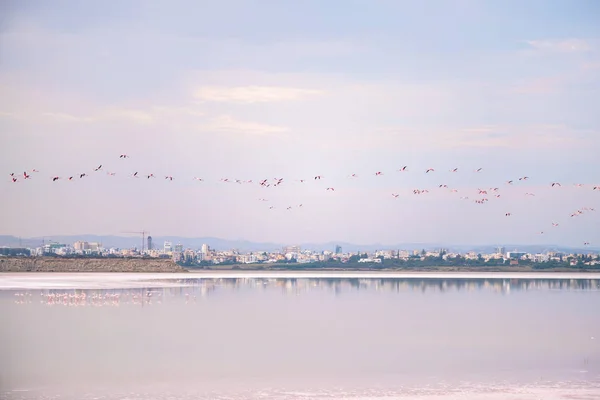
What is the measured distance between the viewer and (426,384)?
20.8 metres

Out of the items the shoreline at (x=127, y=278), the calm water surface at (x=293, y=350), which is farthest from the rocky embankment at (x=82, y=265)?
the calm water surface at (x=293, y=350)

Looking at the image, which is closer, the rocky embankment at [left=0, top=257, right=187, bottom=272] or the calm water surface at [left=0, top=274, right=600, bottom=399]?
the calm water surface at [left=0, top=274, right=600, bottom=399]

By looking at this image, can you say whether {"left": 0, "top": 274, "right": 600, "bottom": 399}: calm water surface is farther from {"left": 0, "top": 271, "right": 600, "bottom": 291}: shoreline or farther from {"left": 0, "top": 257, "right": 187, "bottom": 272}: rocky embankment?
{"left": 0, "top": 257, "right": 187, "bottom": 272}: rocky embankment

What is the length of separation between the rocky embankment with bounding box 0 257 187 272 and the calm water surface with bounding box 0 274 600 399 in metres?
58.4

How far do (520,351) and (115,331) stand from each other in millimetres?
14181

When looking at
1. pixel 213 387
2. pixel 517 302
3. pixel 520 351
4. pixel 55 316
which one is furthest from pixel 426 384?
pixel 517 302

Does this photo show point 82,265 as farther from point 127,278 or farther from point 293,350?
point 293,350

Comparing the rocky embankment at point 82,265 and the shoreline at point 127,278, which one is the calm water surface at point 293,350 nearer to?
the shoreline at point 127,278

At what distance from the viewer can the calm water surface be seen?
2012 cm

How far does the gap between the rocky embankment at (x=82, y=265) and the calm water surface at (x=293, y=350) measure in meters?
58.4

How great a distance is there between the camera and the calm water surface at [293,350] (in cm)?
2012

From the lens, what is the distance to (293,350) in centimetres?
2623

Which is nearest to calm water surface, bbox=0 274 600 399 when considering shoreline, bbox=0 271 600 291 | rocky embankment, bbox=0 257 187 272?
shoreline, bbox=0 271 600 291

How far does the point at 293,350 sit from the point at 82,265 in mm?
82811
